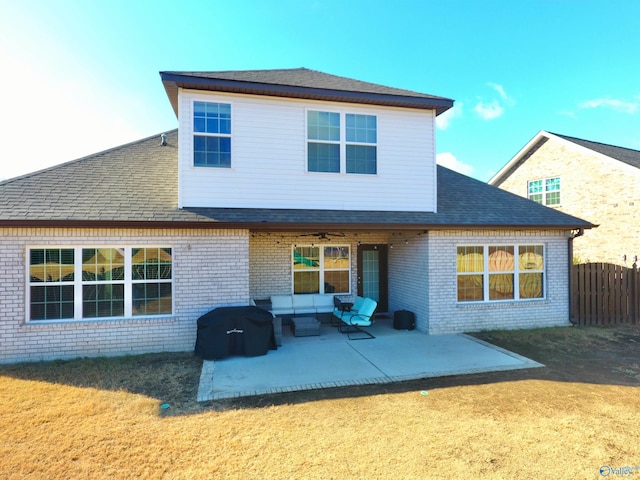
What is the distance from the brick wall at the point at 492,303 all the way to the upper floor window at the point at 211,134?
573cm

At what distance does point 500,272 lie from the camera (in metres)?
9.70

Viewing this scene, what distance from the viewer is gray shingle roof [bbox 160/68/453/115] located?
7.80 m

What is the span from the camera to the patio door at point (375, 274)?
11.5m

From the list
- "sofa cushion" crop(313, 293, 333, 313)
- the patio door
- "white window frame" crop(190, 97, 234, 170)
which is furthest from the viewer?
the patio door

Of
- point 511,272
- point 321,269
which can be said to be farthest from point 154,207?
point 511,272

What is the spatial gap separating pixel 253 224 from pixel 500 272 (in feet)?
23.4

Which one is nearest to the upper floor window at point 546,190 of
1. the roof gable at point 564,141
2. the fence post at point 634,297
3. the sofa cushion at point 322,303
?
the roof gable at point 564,141

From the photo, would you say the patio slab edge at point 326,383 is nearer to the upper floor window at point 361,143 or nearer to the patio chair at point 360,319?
the patio chair at point 360,319

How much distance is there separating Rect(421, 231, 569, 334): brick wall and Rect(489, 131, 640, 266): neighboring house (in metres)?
6.20

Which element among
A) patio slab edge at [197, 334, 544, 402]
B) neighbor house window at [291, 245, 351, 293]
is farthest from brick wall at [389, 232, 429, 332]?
patio slab edge at [197, 334, 544, 402]

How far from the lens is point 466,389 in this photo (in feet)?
18.1

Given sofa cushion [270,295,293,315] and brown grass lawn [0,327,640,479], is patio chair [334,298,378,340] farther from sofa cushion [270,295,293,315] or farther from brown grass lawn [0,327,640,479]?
brown grass lawn [0,327,640,479]

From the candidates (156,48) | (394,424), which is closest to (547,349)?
(394,424)

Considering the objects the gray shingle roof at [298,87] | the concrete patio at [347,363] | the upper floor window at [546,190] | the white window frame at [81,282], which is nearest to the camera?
the concrete patio at [347,363]
